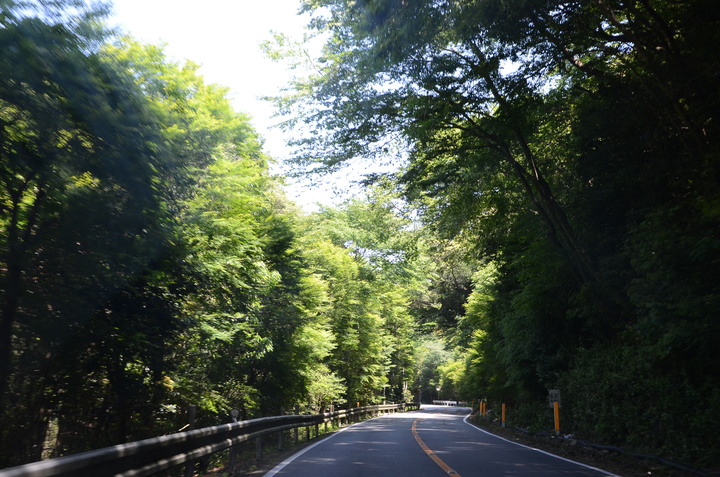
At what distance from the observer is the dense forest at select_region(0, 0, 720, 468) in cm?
838

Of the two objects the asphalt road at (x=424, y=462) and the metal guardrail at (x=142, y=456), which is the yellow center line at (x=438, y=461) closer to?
the asphalt road at (x=424, y=462)

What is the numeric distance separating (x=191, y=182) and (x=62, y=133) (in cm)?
328

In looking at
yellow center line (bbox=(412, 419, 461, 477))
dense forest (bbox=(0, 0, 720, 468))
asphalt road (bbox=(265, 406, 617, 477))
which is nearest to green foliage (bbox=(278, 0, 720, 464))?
dense forest (bbox=(0, 0, 720, 468))

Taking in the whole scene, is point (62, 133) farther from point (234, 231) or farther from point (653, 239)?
point (653, 239)

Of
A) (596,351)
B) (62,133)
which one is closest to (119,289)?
(62,133)

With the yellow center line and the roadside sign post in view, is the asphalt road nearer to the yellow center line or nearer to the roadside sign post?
the yellow center line

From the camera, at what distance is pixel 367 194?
66.1 feet

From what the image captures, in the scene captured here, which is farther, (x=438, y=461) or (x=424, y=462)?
(x=438, y=461)

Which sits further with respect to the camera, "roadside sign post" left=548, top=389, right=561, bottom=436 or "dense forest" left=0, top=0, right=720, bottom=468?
"roadside sign post" left=548, top=389, right=561, bottom=436

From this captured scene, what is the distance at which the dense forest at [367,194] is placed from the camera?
838 cm

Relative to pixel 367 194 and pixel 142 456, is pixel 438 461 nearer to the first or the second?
pixel 142 456

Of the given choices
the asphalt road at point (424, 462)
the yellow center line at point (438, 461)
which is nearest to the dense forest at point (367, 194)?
the asphalt road at point (424, 462)

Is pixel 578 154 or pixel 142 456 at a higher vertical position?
pixel 578 154

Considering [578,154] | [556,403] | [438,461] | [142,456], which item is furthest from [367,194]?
[142,456]
